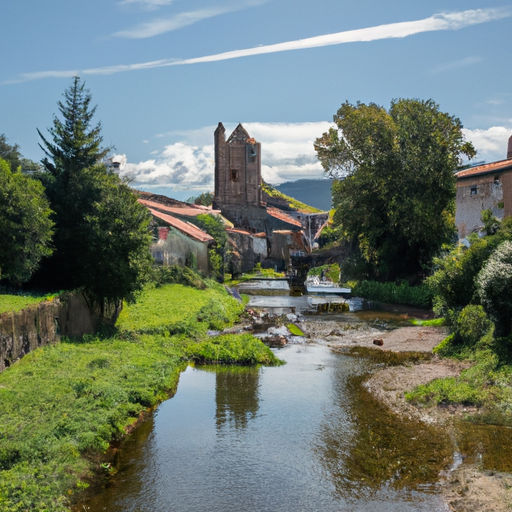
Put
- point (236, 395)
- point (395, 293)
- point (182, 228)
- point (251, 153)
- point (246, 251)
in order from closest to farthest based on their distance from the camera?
point (236, 395) < point (395, 293) < point (182, 228) < point (246, 251) < point (251, 153)

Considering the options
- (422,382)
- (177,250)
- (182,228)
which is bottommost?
(422,382)

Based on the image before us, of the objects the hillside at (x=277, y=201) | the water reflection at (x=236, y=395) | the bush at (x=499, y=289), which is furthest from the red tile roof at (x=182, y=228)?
the hillside at (x=277, y=201)

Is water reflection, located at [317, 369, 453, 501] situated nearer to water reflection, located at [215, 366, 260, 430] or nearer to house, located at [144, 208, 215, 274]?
water reflection, located at [215, 366, 260, 430]

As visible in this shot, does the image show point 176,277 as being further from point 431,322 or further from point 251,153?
point 251,153

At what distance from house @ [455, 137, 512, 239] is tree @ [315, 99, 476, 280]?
0.93 meters

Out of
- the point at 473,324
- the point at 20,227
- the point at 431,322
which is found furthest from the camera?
the point at 431,322

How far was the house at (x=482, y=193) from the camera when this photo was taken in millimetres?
36656

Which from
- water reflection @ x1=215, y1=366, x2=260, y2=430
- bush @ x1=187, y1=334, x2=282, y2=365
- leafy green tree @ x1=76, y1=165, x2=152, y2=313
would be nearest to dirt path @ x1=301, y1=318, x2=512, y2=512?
water reflection @ x1=215, y1=366, x2=260, y2=430

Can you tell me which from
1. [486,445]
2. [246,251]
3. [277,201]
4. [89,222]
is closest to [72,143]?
[89,222]

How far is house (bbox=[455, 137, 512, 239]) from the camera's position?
3666 cm

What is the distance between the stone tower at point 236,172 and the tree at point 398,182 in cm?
3848

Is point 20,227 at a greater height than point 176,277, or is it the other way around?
point 20,227

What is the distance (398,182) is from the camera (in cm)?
4256

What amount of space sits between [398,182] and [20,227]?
27.4 meters
